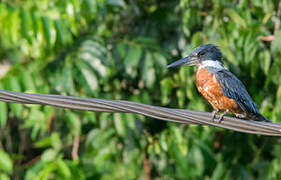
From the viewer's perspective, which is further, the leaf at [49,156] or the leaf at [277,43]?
the leaf at [49,156]

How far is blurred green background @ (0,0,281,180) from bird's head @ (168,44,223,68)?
14 centimetres

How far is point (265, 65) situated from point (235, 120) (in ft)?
5.05

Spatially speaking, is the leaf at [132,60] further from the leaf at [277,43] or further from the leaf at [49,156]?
the leaf at [277,43]

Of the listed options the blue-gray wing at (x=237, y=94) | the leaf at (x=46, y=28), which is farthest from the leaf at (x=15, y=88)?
the blue-gray wing at (x=237, y=94)

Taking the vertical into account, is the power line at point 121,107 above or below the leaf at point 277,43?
below

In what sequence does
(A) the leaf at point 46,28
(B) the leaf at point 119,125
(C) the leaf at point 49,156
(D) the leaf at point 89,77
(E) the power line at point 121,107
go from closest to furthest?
(E) the power line at point 121,107
(A) the leaf at point 46,28
(D) the leaf at point 89,77
(B) the leaf at point 119,125
(C) the leaf at point 49,156

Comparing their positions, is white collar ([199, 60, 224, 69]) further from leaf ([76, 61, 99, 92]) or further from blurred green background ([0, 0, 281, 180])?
leaf ([76, 61, 99, 92])

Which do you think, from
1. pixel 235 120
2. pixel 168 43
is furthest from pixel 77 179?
pixel 235 120

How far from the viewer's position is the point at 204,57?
11.4ft

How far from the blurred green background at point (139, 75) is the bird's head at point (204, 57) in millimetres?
139

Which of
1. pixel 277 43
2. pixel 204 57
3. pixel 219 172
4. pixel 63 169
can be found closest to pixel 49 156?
pixel 63 169

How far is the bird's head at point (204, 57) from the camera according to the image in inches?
136

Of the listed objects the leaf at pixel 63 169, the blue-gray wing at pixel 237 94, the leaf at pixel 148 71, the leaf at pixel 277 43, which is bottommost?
the leaf at pixel 63 169

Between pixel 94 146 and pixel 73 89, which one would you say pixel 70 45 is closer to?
pixel 73 89
